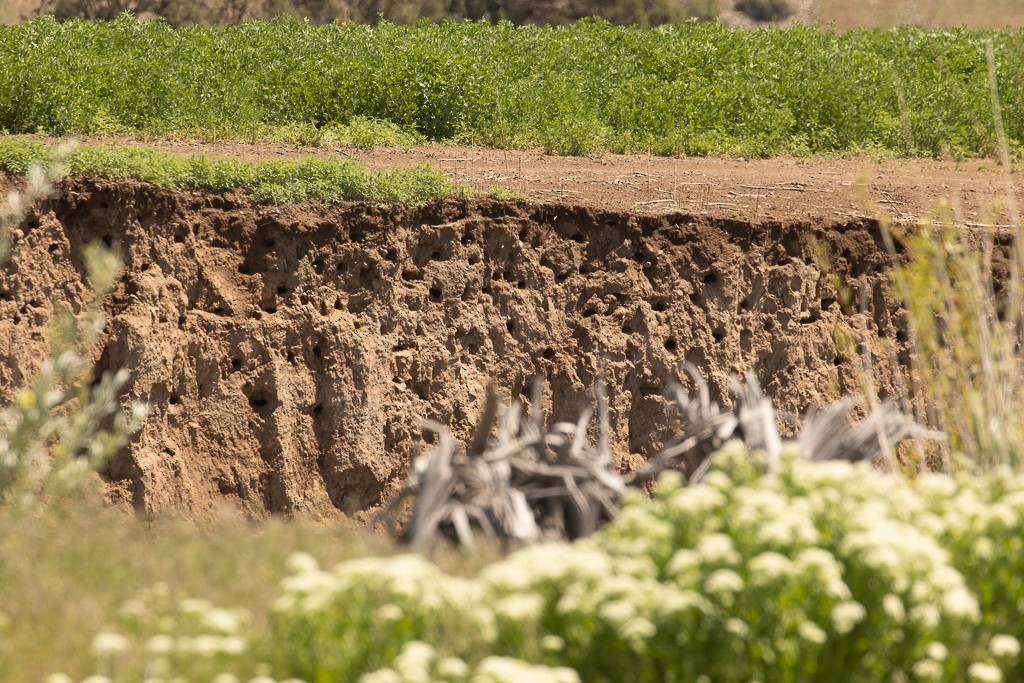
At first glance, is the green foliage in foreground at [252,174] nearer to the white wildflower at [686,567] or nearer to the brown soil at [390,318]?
the brown soil at [390,318]

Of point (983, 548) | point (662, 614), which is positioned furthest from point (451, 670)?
point (983, 548)

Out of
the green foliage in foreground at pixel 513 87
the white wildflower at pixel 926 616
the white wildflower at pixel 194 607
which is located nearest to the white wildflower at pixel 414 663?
the white wildflower at pixel 194 607

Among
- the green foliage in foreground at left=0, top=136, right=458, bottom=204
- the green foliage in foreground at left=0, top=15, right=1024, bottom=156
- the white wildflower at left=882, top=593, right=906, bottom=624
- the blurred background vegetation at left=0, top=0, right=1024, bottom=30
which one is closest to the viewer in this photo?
the white wildflower at left=882, top=593, right=906, bottom=624

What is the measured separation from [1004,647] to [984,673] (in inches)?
4.7

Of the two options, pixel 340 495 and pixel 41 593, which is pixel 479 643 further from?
pixel 340 495

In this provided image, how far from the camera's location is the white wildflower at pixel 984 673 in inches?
114

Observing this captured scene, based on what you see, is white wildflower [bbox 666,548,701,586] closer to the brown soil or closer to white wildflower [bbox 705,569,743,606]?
white wildflower [bbox 705,569,743,606]

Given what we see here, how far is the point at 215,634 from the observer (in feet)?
9.70

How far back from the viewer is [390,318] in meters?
7.88

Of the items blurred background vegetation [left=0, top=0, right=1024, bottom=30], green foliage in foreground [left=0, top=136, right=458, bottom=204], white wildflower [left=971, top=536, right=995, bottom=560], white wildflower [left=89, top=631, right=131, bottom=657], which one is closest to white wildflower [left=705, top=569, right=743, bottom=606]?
white wildflower [left=971, top=536, right=995, bottom=560]

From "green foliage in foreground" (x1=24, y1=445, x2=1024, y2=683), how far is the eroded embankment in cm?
445

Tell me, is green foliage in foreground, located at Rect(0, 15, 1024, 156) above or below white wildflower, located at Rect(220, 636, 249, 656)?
above

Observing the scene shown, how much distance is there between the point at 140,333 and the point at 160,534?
3434mm

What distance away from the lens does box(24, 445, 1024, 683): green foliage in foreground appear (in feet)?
9.18
